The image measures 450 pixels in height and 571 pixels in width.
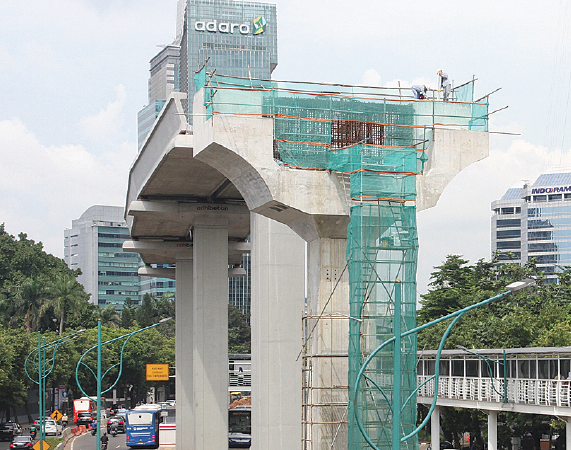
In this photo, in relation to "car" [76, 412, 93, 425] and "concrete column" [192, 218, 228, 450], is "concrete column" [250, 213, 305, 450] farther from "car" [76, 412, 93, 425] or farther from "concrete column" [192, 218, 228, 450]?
"car" [76, 412, 93, 425]

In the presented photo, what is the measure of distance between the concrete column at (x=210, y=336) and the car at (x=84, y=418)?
39.0m

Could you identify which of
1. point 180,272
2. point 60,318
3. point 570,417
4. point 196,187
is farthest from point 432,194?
point 60,318

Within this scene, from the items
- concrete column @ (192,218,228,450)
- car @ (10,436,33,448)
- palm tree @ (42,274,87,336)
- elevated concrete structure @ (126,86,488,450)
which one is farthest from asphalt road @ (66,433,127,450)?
palm tree @ (42,274,87,336)

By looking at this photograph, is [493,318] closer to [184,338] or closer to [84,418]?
[184,338]

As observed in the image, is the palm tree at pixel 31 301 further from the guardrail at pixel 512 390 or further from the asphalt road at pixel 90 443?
the guardrail at pixel 512 390

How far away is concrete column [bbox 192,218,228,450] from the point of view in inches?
1865

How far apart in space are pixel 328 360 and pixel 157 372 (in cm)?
7506

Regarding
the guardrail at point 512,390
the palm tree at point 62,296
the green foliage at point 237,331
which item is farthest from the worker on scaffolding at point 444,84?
the green foliage at point 237,331

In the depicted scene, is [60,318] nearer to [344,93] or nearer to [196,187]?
[196,187]

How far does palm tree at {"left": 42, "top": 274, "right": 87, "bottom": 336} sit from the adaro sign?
1130 centimetres

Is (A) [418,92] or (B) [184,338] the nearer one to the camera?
(A) [418,92]

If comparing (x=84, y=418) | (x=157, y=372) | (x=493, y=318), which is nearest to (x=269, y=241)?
(x=493, y=318)

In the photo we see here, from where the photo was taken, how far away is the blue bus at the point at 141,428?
62.2 metres

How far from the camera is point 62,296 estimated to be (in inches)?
4070
